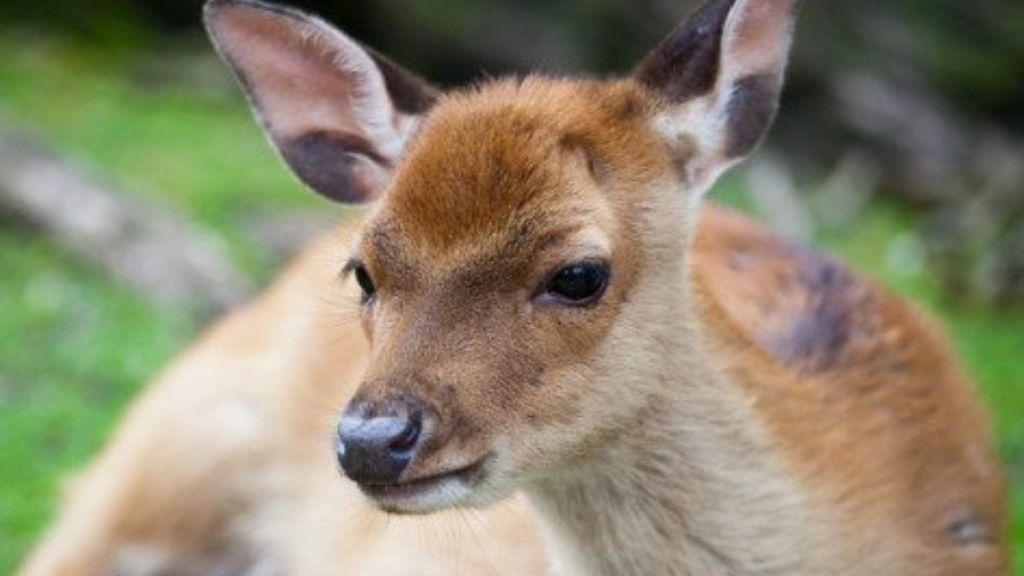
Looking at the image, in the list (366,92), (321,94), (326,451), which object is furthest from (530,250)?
(326,451)

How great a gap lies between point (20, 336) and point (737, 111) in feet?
14.6

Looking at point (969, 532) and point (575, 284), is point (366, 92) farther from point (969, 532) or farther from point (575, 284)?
point (969, 532)

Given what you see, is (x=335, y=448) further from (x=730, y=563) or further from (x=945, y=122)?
(x=945, y=122)

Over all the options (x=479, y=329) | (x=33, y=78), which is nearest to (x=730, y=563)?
(x=479, y=329)

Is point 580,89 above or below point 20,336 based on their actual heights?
below

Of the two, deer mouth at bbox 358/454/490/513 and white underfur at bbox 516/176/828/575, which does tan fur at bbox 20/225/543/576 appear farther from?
deer mouth at bbox 358/454/490/513

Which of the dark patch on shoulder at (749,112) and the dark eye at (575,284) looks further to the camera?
the dark patch on shoulder at (749,112)

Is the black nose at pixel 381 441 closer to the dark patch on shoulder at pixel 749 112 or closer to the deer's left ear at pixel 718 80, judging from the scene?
the deer's left ear at pixel 718 80

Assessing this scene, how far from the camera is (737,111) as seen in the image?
5000 millimetres

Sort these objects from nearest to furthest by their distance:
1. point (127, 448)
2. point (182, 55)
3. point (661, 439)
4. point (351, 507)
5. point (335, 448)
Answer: point (335, 448) < point (661, 439) < point (351, 507) < point (127, 448) < point (182, 55)

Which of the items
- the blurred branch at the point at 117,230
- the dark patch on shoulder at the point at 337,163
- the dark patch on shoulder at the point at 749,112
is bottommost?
the dark patch on shoulder at the point at 749,112

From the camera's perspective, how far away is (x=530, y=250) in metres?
4.44

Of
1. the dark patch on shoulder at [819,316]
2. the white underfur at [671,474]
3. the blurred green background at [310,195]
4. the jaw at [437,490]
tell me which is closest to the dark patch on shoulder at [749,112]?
the white underfur at [671,474]

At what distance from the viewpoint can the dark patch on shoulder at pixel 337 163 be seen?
5.29 m
